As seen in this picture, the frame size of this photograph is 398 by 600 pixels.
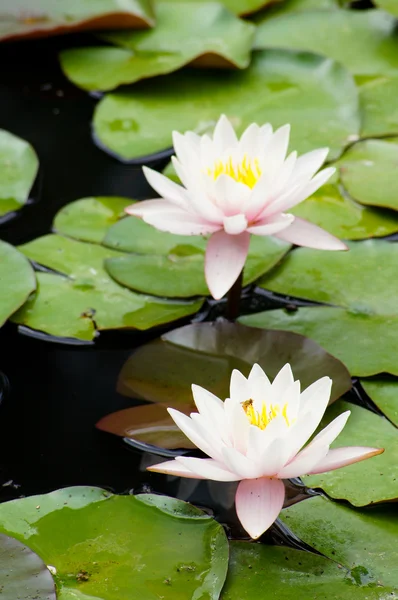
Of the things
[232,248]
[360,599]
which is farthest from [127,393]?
[360,599]

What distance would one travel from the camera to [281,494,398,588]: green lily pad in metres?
1.37

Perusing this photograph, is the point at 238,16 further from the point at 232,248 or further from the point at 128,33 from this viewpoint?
the point at 232,248

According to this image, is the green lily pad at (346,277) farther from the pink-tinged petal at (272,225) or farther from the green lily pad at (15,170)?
the green lily pad at (15,170)

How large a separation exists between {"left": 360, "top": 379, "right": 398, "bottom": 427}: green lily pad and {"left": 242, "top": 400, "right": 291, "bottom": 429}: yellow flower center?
0.37 meters

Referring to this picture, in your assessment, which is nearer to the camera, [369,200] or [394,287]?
[394,287]

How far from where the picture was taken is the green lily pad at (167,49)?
2.73m

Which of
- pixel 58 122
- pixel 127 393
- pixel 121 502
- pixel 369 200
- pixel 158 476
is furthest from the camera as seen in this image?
pixel 58 122

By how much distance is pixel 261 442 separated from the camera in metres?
1.28

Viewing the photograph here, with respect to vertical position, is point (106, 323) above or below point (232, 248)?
below

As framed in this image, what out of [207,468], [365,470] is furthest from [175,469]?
[365,470]

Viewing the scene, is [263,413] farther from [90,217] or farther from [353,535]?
[90,217]

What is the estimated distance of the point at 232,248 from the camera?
1.76 metres

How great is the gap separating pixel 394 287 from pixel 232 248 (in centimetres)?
48

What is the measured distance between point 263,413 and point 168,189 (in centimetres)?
70
